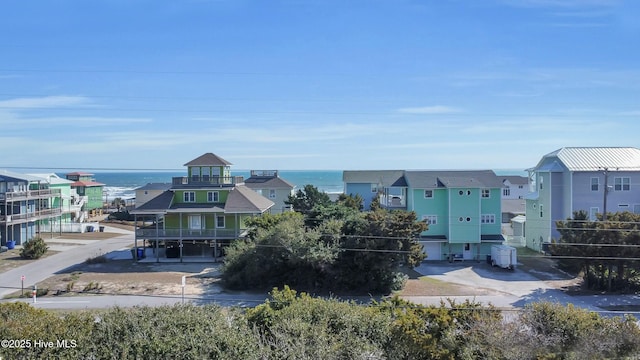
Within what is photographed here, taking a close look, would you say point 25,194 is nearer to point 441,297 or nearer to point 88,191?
point 88,191

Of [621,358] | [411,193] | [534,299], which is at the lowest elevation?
[534,299]

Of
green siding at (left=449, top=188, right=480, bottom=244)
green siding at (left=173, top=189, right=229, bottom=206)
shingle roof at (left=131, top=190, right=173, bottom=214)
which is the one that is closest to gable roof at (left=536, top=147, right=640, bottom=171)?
green siding at (left=449, top=188, right=480, bottom=244)

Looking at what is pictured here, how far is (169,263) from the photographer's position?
36.3 metres

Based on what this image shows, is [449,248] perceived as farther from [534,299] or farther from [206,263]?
[206,263]

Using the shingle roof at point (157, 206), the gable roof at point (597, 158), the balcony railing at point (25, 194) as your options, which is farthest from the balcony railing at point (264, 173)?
the gable roof at point (597, 158)

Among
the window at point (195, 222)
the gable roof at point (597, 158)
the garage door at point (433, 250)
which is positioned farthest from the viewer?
the window at point (195, 222)

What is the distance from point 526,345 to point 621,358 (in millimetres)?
2529

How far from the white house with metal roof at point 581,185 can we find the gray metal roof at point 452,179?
460 cm

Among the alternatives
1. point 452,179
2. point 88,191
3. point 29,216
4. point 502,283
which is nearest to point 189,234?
point 29,216

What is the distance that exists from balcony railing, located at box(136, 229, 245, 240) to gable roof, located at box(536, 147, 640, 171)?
27.3 m

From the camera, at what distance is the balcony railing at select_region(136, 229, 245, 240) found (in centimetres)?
3709

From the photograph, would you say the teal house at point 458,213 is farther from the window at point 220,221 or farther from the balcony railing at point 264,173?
the balcony railing at point 264,173

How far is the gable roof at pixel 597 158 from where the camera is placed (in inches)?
1452

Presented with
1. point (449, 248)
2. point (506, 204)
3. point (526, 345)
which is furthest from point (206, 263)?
point (506, 204)
